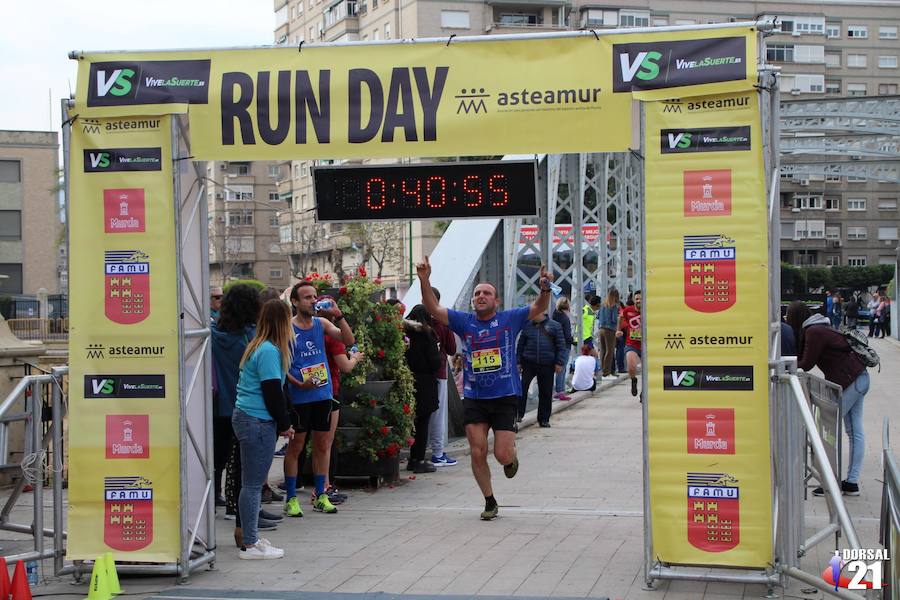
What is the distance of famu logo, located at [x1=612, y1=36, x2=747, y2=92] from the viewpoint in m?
7.17

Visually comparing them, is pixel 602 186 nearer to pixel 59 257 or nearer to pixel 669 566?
pixel 669 566

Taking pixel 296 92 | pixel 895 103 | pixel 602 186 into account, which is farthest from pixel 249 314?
pixel 895 103

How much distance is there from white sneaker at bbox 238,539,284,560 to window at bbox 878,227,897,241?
87.2 metres

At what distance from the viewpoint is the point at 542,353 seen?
16594mm

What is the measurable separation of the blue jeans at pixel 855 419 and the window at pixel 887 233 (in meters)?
82.7

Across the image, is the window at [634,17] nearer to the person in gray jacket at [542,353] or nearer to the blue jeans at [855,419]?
the person in gray jacket at [542,353]

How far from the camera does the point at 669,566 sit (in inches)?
290

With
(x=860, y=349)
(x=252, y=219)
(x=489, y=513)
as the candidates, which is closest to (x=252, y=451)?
(x=489, y=513)

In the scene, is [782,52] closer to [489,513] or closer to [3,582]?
[489,513]

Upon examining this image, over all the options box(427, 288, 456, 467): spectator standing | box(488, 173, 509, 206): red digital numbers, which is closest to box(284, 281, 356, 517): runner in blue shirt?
box(488, 173, 509, 206): red digital numbers

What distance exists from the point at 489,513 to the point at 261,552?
215cm

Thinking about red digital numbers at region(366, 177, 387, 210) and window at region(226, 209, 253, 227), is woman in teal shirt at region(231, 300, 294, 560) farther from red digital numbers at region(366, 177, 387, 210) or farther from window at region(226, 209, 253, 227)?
window at region(226, 209, 253, 227)

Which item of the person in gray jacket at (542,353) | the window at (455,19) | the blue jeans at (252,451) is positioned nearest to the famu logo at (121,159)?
the blue jeans at (252,451)

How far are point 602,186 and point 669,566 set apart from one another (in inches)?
838
